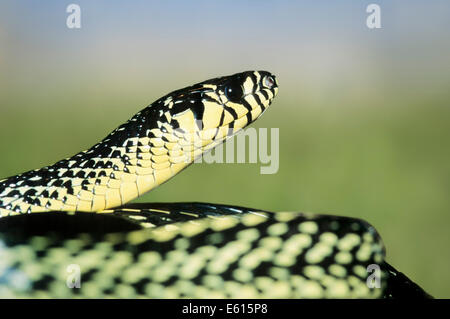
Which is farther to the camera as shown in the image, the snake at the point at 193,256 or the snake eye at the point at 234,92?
the snake eye at the point at 234,92

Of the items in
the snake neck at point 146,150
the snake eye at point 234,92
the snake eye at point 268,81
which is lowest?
the snake neck at point 146,150

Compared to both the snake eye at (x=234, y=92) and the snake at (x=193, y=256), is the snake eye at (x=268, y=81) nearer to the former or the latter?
the snake eye at (x=234, y=92)

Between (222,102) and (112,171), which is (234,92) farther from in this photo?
(112,171)

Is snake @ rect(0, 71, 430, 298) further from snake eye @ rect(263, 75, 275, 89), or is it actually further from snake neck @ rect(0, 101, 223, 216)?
snake eye @ rect(263, 75, 275, 89)

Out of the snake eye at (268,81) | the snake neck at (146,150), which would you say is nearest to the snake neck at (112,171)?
the snake neck at (146,150)

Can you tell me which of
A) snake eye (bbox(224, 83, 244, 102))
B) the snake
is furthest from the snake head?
the snake

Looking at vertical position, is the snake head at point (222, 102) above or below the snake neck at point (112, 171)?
above
